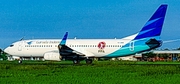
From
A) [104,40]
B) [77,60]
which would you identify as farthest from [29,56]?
Result: [104,40]

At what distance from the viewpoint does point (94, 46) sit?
218ft

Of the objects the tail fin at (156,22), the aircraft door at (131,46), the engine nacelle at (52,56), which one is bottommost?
the engine nacelle at (52,56)

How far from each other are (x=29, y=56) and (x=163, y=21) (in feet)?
70.7

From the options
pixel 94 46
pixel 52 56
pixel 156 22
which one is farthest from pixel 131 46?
pixel 52 56

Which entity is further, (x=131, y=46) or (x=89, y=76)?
(x=131, y=46)

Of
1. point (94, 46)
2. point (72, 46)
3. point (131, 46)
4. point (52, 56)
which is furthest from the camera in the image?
point (72, 46)

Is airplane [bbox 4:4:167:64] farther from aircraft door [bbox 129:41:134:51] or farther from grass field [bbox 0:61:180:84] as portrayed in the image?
grass field [bbox 0:61:180:84]

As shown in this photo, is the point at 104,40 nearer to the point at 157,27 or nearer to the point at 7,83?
the point at 157,27

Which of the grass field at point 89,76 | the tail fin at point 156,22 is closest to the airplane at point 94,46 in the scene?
the tail fin at point 156,22

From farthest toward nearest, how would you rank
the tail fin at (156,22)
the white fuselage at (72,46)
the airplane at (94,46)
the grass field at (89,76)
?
the white fuselage at (72,46) → the airplane at (94,46) → the tail fin at (156,22) → the grass field at (89,76)

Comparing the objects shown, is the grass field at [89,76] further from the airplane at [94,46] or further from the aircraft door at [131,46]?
the aircraft door at [131,46]

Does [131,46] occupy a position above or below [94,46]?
below

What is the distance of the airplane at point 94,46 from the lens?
2467 inches

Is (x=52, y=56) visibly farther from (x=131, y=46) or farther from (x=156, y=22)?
(x=156, y=22)
